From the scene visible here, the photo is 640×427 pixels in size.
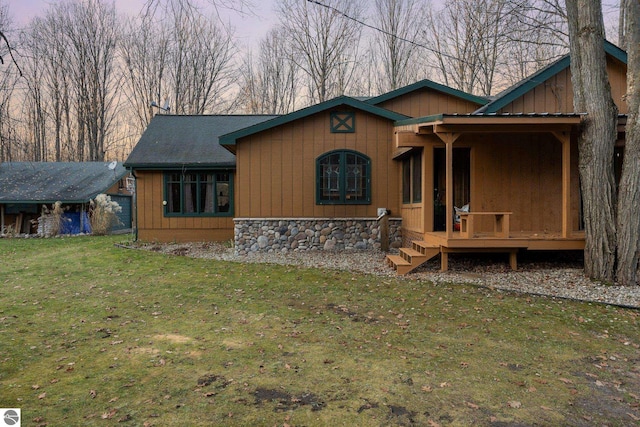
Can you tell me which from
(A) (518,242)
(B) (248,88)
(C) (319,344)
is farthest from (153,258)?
(B) (248,88)

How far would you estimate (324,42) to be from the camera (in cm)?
2162

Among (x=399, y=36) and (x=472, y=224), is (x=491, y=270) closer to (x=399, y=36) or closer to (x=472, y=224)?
(x=472, y=224)

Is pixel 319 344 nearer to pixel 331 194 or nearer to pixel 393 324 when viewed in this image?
pixel 393 324

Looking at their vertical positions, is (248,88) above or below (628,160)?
above

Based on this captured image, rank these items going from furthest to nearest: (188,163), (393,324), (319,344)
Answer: (188,163)
(393,324)
(319,344)

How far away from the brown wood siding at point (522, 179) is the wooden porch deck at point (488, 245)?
1.01m

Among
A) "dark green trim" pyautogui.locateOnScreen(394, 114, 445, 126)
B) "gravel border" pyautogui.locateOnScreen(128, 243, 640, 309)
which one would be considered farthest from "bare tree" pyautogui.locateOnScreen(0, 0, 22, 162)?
"dark green trim" pyautogui.locateOnScreen(394, 114, 445, 126)

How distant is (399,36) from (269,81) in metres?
8.04

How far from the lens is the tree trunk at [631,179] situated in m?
6.56

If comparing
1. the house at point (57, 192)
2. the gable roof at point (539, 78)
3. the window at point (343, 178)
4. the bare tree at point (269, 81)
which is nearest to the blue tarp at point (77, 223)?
the house at point (57, 192)

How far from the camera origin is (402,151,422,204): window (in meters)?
9.02

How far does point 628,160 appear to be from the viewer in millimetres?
6703

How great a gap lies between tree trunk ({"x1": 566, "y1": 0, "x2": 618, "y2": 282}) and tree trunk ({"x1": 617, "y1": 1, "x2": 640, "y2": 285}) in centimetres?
15

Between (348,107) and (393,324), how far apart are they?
686 centimetres
